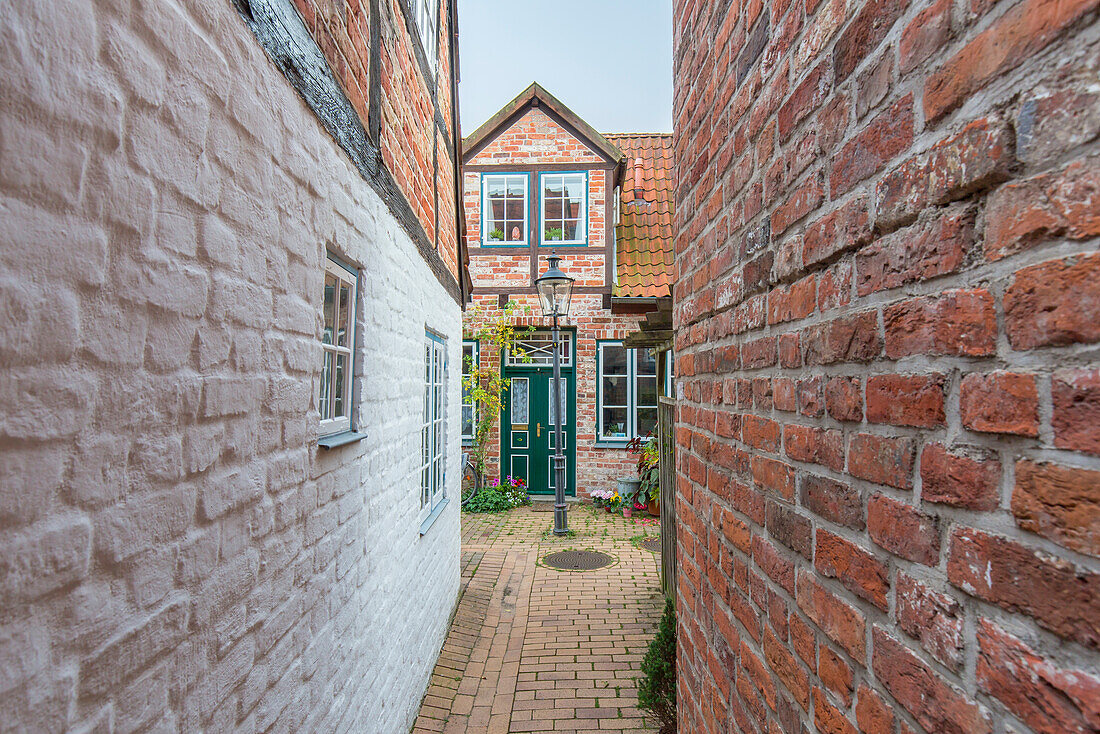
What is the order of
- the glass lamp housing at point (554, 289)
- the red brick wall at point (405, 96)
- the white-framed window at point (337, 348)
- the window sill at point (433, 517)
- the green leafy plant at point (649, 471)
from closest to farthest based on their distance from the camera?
the red brick wall at point (405, 96), the white-framed window at point (337, 348), the window sill at point (433, 517), the glass lamp housing at point (554, 289), the green leafy plant at point (649, 471)

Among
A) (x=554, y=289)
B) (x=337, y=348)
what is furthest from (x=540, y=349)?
(x=337, y=348)

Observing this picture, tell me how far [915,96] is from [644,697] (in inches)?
143

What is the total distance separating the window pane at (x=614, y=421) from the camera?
31.5 ft

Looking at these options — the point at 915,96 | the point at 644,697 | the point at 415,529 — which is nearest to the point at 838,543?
the point at 915,96

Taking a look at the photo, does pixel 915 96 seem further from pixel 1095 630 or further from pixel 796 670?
pixel 796 670

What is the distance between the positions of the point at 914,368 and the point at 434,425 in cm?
428

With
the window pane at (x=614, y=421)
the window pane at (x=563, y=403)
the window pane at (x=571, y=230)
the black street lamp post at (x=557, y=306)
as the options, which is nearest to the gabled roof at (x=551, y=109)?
the window pane at (x=571, y=230)

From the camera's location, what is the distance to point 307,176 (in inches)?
67.6

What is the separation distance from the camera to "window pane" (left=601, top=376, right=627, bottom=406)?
9.61 meters

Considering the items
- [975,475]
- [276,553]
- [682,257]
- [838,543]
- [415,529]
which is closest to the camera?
[975,475]

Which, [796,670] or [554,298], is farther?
[554,298]

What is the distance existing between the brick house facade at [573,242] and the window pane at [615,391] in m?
0.02

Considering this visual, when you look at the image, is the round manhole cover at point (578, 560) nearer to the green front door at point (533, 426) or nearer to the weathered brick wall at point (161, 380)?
the green front door at point (533, 426)

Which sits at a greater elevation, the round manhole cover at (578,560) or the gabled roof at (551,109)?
the gabled roof at (551,109)
